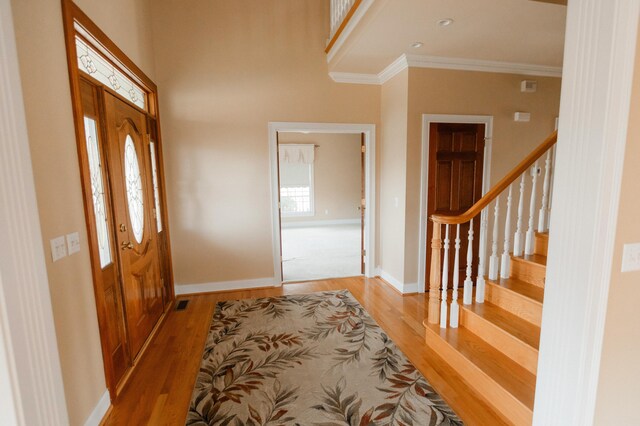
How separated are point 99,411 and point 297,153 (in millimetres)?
7235

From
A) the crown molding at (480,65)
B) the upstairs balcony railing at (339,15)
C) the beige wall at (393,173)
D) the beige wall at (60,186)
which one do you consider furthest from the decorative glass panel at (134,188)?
the crown molding at (480,65)

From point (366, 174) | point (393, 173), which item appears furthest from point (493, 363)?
point (366, 174)

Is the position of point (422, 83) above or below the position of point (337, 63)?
below

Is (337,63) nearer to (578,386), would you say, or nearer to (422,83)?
(422,83)

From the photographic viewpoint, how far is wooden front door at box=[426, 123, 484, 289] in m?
3.66

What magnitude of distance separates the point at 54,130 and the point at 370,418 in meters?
2.37

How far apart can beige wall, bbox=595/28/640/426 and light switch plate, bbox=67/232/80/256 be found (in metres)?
2.56

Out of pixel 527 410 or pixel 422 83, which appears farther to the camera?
pixel 422 83

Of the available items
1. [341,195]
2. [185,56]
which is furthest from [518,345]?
[341,195]

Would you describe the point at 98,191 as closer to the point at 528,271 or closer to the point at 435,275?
the point at 435,275

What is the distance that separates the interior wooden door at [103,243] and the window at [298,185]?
21.3 ft

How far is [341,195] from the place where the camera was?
30.0 feet

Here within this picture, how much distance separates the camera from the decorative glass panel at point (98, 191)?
204 cm

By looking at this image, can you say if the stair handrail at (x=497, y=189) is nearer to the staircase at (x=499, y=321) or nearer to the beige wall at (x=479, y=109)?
the staircase at (x=499, y=321)
